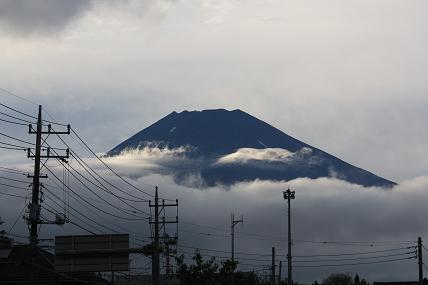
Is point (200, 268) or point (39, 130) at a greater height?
point (39, 130)

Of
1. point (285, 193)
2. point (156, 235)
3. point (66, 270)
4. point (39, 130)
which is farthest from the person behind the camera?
point (285, 193)

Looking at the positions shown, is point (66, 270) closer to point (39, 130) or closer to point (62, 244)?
point (62, 244)

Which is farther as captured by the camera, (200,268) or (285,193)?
(285,193)

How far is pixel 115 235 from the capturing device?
78.1 m

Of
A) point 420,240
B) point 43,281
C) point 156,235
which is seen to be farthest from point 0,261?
point 420,240

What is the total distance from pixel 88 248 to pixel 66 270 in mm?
2526

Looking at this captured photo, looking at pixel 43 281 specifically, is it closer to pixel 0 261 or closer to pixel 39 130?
pixel 0 261

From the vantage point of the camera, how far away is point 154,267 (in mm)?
79938

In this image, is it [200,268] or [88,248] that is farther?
[200,268]

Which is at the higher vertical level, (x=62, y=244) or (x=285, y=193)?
(x=285, y=193)

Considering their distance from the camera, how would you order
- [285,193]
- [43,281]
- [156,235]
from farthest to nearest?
1. [285,193]
2. [43,281]
3. [156,235]

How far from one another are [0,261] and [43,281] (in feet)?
16.2

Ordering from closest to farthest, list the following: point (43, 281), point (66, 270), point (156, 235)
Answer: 1. point (66, 270)
2. point (156, 235)
3. point (43, 281)

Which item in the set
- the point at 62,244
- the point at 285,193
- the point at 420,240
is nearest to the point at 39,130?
the point at 62,244
